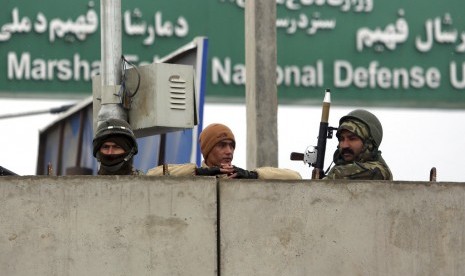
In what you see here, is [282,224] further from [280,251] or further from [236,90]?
[236,90]

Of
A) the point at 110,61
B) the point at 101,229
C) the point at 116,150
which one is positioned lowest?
the point at 101,229

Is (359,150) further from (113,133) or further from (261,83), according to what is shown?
(261,83)

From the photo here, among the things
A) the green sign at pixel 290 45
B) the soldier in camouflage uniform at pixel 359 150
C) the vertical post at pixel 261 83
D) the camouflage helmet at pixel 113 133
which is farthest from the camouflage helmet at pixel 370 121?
the green sign at pixel 290 45

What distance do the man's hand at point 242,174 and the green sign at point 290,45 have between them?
12.5m

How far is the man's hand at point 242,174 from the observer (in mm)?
10531

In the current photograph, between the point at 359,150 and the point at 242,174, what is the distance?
0.64 meters

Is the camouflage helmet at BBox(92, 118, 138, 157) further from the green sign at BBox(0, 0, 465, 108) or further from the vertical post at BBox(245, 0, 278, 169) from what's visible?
the green sign at BBox(0, 0, 465, 108)

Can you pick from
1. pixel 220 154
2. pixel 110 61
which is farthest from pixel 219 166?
pixel 110 61

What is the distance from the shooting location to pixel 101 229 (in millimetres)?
9859

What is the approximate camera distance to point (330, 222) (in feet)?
33.2

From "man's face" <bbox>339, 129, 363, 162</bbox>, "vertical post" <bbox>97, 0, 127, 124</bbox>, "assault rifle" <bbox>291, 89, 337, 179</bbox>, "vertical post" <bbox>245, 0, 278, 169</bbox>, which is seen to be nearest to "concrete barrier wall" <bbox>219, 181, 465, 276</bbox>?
"man's face" <bbox>339, 129, 363, 162</bbox>

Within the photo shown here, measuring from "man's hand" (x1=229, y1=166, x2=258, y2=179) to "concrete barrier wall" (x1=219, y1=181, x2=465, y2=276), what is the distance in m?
0.45

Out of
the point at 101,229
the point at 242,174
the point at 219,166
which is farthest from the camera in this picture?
the point at 219,166

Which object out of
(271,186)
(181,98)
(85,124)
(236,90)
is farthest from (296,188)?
(85,124)
